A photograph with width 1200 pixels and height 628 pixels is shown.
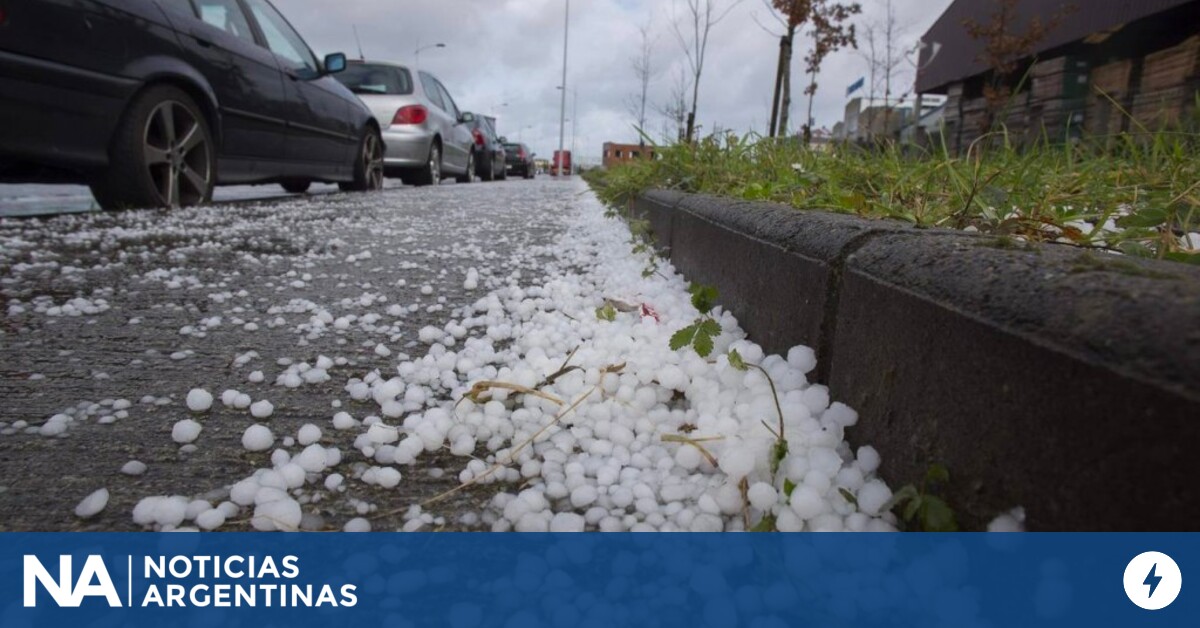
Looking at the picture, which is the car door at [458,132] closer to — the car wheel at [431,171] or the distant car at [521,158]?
the car wheel at [431,171]

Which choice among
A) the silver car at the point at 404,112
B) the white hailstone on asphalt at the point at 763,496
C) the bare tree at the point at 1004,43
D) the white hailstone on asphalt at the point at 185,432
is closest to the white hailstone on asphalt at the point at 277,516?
the white hailstone on asphalt at the point at 185,432

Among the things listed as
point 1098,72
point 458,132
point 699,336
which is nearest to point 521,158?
point 458,132

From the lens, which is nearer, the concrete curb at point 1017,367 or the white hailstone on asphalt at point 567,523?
the concrete curb at point 1017,367

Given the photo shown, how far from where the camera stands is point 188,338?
68.7 inches

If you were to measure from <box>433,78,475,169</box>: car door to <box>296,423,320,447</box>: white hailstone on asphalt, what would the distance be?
9281mm

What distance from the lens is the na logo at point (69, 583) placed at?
2.77ft

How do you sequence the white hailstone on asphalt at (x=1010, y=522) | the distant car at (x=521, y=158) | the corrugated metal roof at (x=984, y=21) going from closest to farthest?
the white hailstone on asphalt at (x=1010, y=522)
the corrugated metal roof at (x=984, y=21)
the distant car at (x=521, y=158)

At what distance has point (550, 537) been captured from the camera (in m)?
0.99

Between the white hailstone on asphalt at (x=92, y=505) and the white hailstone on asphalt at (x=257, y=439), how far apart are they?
215 mm

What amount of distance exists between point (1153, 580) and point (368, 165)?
7.48 metres

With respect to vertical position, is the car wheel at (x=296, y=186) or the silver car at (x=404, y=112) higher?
the silver car at (x=404, y=112)

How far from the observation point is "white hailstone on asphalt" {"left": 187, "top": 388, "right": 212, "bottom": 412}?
1.32m

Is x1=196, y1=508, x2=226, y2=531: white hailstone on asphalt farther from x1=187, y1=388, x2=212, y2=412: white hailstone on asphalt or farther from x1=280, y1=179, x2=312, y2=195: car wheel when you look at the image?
x1=280, y1=179, x2=312, y2=195: car wheel

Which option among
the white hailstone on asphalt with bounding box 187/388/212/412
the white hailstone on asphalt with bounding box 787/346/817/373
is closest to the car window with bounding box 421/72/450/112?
the white hailstone on asphalt with bounding box 187/388/212/412
